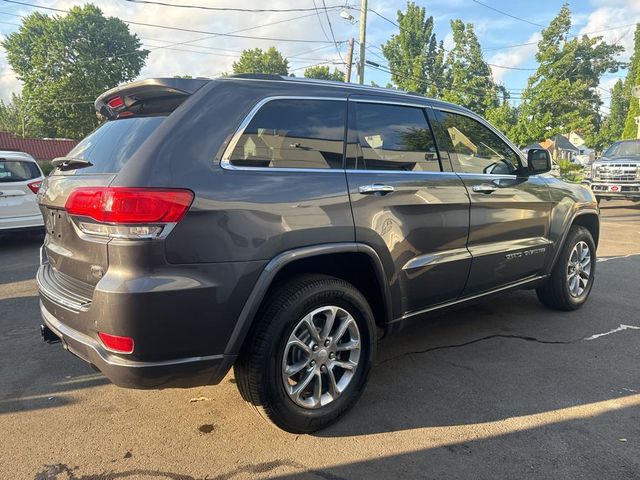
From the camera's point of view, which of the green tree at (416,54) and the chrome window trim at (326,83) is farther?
the green tree at (416,54)

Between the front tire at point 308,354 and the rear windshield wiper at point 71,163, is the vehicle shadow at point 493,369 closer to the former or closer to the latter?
the front tire at point 308,354

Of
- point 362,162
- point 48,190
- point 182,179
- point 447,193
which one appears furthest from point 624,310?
point 48,190

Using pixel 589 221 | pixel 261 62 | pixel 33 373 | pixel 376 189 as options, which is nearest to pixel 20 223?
pixel 33 373

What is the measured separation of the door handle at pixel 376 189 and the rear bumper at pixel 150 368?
1202 millimetres

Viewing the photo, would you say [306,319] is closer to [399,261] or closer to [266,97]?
[399,261]

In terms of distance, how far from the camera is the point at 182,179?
2.24m

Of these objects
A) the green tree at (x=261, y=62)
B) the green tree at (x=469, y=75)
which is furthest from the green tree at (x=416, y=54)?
the green tree at (x=261, y=62)

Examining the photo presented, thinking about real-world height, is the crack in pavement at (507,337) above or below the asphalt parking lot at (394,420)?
above

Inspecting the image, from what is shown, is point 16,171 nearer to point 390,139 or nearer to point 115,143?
point 115,143

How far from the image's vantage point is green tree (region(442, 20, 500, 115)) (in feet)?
136

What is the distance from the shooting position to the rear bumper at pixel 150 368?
223 cm

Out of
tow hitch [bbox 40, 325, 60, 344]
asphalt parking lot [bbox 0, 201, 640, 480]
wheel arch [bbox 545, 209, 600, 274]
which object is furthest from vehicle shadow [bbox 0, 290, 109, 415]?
wheel arch [bbox 545, 209, 600, 274]

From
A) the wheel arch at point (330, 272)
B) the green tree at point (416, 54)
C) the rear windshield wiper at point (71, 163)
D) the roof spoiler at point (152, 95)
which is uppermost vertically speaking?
the green tree at point (416, 54)

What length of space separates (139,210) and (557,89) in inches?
1396
